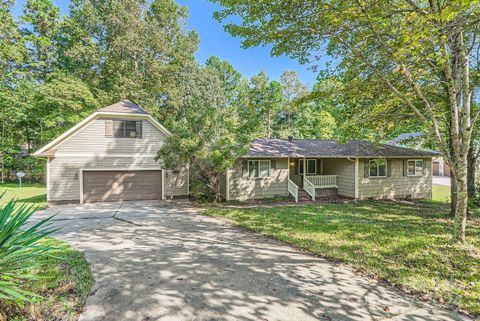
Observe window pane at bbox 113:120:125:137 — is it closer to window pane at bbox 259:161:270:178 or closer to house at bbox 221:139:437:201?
house at bbox 221:139:437:201

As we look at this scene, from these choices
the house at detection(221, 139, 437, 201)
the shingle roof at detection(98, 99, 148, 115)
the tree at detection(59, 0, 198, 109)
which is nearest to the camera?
the shingle roof at detection(98, 99, 148, 115)

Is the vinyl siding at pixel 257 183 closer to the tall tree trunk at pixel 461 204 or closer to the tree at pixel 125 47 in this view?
the tall tree trunk at pixel 461 204

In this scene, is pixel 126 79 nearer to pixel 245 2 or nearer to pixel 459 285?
pixel 245 2

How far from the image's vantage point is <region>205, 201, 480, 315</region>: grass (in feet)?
14.5

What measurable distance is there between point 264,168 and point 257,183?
0.99m

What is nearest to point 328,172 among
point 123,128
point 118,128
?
point 123,128

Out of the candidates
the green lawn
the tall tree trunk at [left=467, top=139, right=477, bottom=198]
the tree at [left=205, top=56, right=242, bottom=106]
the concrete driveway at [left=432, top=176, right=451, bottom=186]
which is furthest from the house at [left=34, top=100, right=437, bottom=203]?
the tree at [left=205, top=56, right=242, bottom=106]

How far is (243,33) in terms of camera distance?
254 inches

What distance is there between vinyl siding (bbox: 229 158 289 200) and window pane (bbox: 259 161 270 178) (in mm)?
239

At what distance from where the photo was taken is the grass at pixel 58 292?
3.08 metres

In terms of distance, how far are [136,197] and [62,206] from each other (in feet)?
11.1

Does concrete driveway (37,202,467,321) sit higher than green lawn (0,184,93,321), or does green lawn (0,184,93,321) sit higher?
green lawn (0,184,93,321)

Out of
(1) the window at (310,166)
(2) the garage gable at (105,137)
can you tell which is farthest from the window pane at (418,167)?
(2) the garage gable at (105,137)

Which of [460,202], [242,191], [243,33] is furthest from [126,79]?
[460,202]
